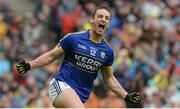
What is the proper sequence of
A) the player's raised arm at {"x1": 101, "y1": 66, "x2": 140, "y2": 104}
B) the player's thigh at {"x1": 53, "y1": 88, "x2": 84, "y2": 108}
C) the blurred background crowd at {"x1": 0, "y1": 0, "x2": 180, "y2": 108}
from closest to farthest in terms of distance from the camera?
the player's thigh at {"x1": 53, "y1": 88, "x2": 84, "y2": 108}, the player's raised arm at {"x1": 101, "y1": 66, "x2": 140, "y2": 104}, the blurred background crowd at {"x1": 0, "y1": 0, "x2": 180, "y2": 108}

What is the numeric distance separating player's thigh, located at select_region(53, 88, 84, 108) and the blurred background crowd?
15.3 feet

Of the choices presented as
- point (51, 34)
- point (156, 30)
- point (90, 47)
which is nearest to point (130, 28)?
point (156, 30)

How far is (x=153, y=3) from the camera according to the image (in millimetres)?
20312

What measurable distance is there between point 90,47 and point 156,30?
8640 millimetres

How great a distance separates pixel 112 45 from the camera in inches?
727

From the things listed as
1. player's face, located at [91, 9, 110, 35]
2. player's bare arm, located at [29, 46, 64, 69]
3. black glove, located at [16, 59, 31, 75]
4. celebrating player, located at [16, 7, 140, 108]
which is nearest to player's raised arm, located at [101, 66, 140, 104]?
celebrating player, located at [16, 7, 140, 108]

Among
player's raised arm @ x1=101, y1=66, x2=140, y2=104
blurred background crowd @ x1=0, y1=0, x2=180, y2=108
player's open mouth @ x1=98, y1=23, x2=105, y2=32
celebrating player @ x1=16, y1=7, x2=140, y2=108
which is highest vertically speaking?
player's open mouth @ x1=98, y1=23, x2=105, y2=32

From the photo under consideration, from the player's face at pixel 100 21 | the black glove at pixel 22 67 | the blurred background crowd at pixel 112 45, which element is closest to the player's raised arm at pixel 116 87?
the player's face at pixel 100 21

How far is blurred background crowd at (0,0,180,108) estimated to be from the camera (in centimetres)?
1612

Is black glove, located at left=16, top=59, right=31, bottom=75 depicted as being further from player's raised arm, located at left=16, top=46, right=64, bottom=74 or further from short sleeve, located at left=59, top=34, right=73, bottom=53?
short sleeve, located at left=59, top=34, right=73, bottom=53

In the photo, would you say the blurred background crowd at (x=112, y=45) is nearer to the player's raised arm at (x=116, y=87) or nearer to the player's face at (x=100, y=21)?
the player's raised arm at (x=116, y=87)

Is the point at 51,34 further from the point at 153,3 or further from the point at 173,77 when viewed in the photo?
the point at 173,77

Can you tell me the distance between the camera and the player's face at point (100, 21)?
10547 mm

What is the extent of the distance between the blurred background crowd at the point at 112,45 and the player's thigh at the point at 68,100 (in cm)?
467
